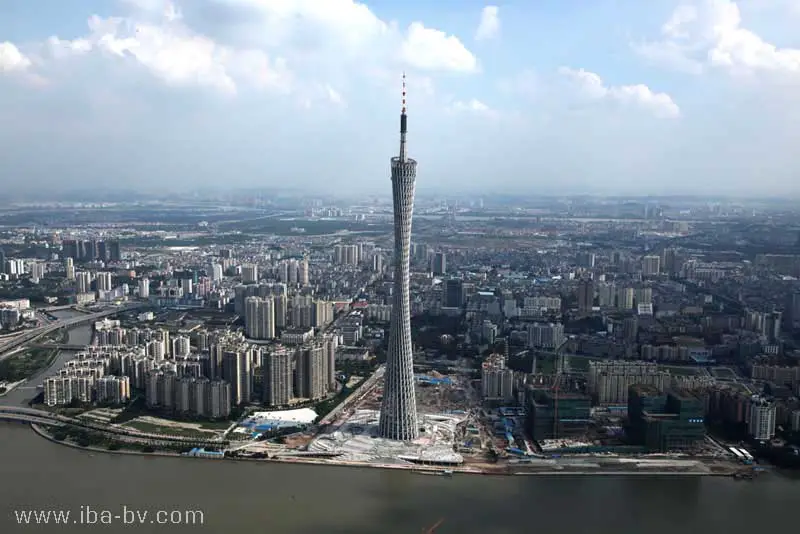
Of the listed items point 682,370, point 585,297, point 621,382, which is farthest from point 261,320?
point 682,370

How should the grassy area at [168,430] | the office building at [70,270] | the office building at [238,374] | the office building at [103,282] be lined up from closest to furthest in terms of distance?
the grassy area at [168,430] < the office building at [238,374] < the office building at [103,282] < the office building at [70,270]

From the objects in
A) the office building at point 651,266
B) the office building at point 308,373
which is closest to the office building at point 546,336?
the office building at point 308,373

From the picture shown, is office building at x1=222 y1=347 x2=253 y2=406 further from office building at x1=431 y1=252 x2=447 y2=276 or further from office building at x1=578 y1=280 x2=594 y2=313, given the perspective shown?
office building at x1=431 y1=252 x2=447 y2=276

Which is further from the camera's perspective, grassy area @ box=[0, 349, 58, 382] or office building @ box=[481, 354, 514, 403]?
grassy area @ box=[0, 349, 58, 382]

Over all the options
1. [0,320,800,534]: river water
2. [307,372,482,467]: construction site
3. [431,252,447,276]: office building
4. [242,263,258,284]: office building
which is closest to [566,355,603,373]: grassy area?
[307,372,482,467]: construction site

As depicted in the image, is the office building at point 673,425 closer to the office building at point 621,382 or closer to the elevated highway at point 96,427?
the office building at point 621,382

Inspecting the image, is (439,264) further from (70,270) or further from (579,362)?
(70,270)
